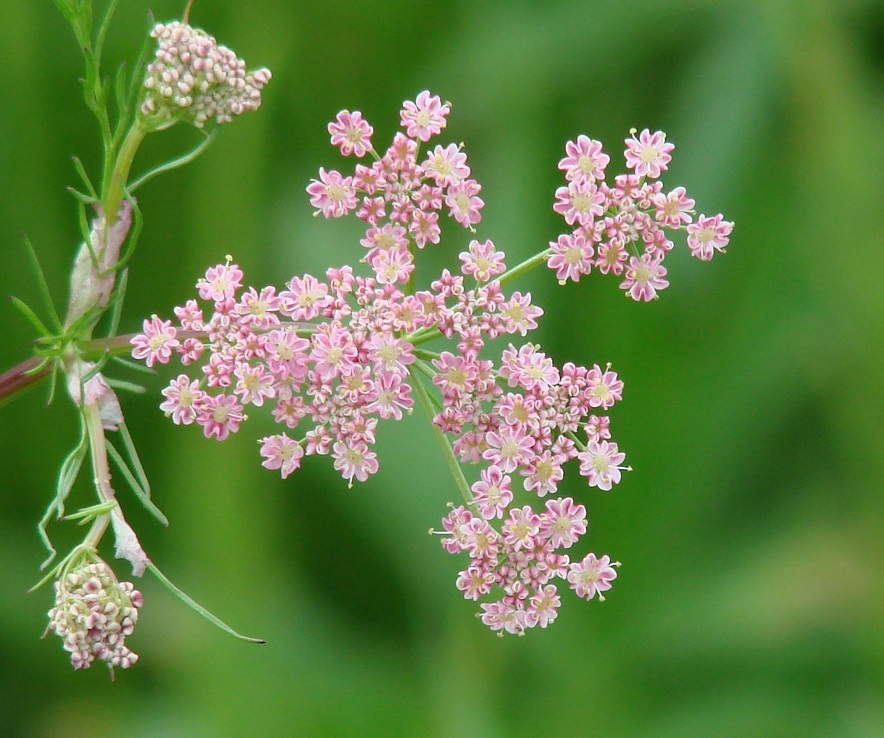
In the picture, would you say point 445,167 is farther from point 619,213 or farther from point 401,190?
point 619,213

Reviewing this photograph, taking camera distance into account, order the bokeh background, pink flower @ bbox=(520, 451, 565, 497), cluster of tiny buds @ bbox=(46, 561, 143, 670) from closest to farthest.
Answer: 1. cluster of tiny buds @ bbox=(46, 561, 143, 670)
2. pink flower @ bbox=(520, 451, 565, 497)
3. the bokeh background

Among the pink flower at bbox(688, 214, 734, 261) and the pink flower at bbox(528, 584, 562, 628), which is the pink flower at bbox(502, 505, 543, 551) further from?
the pink flower at bbox(688, 214, 734, 261)

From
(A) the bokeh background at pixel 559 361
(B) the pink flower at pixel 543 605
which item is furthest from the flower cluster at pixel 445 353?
(A) the bokeh background at pixel 559 361

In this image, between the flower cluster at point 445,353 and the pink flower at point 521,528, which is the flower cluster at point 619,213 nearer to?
the flower cluster at point 445,353

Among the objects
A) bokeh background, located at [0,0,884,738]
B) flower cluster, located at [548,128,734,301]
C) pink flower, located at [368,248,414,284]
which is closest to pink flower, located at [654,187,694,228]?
flower cluster, located at [548,128,734,301]

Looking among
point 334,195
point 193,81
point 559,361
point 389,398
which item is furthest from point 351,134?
point 559,361

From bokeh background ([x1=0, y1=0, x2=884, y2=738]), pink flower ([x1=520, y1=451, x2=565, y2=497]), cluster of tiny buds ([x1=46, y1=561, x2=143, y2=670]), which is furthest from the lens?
bokeh background ([x1=0, y1=0, x2=884, y2=738])

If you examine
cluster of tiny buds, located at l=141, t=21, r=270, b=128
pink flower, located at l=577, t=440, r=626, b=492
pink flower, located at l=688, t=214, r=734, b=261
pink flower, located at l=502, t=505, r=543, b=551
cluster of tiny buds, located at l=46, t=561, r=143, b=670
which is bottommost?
cluster of tiny buds, located at l=46, t=561, r=143, b=670
